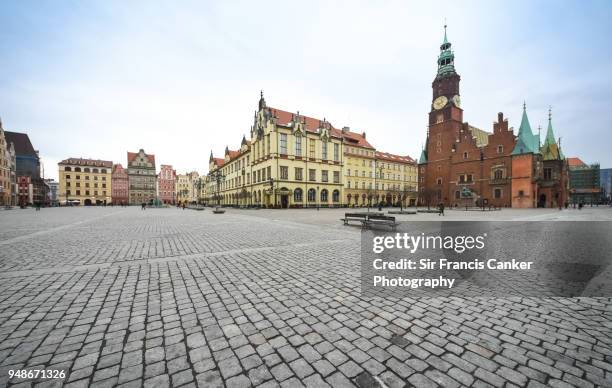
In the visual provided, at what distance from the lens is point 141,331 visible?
294cm

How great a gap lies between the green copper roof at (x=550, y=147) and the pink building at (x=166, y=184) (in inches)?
4640

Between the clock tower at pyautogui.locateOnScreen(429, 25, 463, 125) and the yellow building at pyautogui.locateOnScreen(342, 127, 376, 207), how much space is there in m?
16.1

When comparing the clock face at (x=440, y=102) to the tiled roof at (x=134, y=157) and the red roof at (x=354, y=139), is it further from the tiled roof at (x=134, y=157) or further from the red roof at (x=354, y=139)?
the tiled roof at (x=134, y=157)

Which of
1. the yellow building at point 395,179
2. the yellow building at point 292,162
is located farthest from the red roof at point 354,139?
the yellow building at point 292,162

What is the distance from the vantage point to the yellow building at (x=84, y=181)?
263 feet

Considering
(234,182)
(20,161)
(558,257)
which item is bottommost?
(558,257)

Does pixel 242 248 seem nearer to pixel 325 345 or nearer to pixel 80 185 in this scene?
pixel 325 345

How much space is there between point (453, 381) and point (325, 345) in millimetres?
1194

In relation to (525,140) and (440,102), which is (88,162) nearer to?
(440,102)

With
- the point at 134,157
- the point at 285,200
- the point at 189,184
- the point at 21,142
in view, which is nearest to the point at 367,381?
the point at 285,200

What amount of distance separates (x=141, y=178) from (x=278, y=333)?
10611cm

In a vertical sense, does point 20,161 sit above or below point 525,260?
above

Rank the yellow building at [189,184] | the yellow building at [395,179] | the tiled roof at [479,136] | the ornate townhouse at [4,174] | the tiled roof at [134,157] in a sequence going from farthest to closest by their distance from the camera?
the yellow building at [189,184]
the tiled roof at [134,157]
the yellow building at [395,179]
the ornate townhouse at [4,174]
the tiled roof at [479,136]

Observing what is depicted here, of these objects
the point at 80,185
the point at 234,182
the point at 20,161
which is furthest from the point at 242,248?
the point at 20,161
